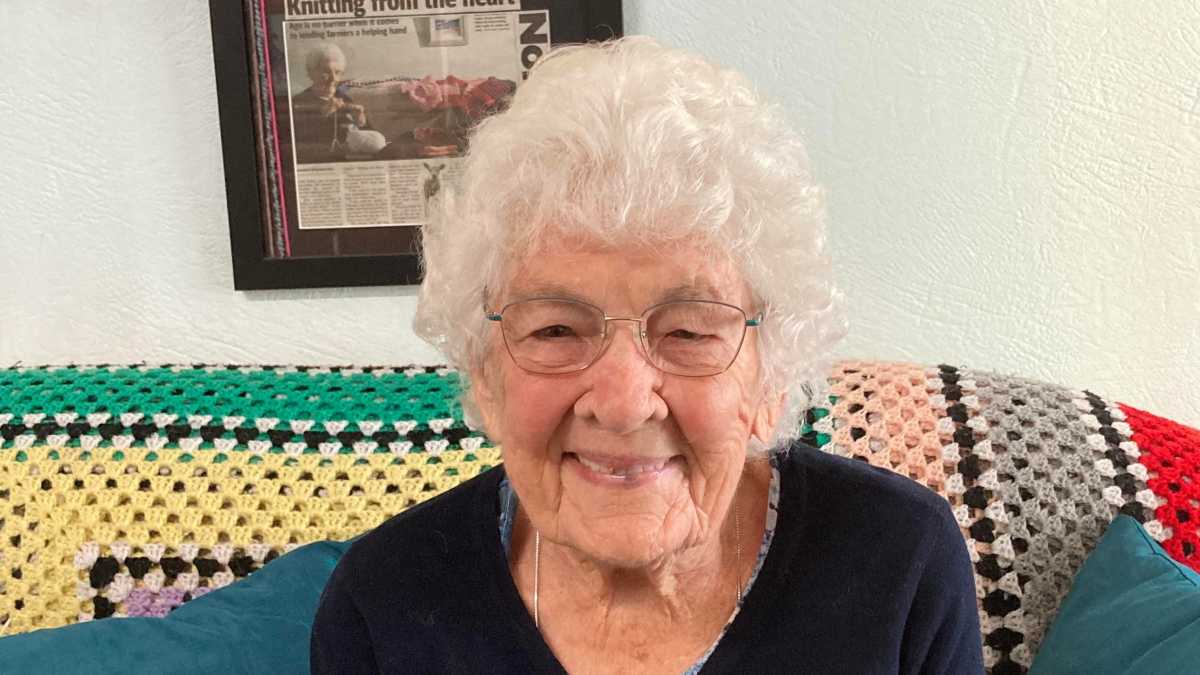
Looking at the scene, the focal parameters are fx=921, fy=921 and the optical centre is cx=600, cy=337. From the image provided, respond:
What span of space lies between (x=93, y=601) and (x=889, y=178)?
1398 millimetres

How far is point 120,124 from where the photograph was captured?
64.8 inches

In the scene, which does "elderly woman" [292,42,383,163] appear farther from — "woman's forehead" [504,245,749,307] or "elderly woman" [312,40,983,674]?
"woman's forehead" [504,245,749,307]

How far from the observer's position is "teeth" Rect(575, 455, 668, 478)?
33.0 inches

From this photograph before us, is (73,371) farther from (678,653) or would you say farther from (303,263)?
(678,653)

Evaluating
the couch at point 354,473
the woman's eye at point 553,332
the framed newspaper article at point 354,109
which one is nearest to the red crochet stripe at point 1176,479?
the couch at point 354,473

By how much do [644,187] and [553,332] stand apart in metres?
0.16

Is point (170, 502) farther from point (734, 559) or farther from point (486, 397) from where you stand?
point (734, 559)

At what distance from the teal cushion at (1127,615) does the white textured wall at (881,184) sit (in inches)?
21.5

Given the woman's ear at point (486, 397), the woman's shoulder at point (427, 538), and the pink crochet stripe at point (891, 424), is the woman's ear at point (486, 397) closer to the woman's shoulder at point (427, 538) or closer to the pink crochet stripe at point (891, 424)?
the woman's shoulder at point (427, 538)

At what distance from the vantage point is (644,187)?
793 mm

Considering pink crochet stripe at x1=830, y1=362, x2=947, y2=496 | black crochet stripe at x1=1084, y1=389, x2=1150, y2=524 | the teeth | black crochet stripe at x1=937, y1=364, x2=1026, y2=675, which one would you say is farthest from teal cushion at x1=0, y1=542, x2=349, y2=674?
black crochet stripe at x1=1084, y1=389, x2=1150, y2=524

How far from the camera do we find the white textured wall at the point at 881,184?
1.54 metres

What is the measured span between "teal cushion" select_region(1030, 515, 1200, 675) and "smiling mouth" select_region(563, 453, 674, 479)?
22.7 inches

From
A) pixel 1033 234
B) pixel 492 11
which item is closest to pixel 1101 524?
pixel 1033 234
